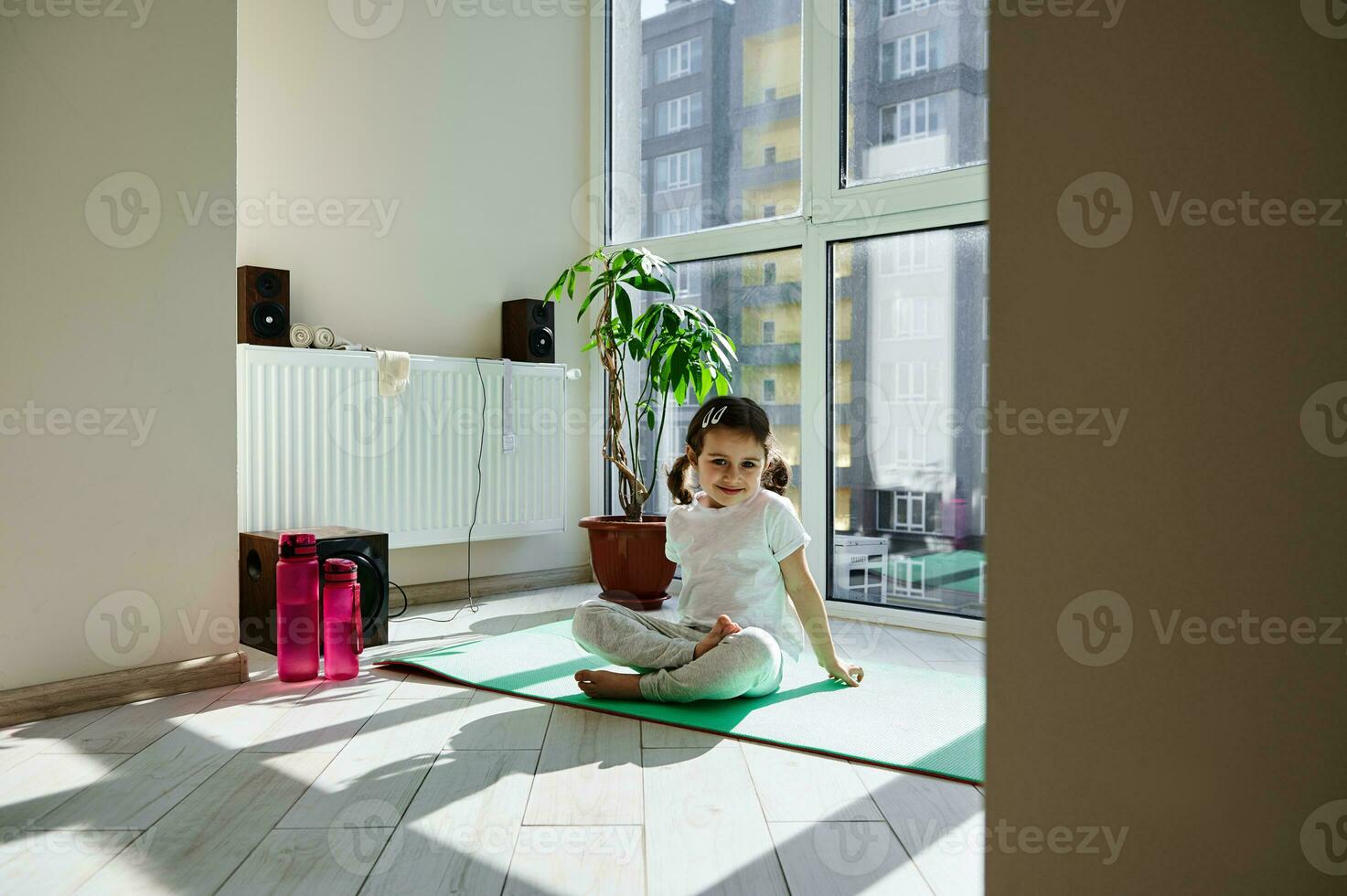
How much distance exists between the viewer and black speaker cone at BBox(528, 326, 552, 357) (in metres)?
3.45

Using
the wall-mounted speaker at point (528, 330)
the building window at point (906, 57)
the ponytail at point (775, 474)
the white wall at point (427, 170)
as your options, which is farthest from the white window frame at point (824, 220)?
the ponytail at point (775, 474)

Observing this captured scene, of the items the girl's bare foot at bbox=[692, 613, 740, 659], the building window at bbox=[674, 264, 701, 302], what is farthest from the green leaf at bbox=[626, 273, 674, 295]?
the girl's bare foot at bbox=[692, 613, 740, 659]

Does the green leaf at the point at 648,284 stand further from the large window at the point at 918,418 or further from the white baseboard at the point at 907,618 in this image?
the white baseboard at the point at 907,618

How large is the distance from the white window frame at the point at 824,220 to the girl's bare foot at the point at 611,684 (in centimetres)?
125

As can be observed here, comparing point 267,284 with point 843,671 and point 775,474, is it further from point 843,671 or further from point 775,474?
point 843,671

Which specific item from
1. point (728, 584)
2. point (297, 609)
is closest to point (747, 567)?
point (728, 584)

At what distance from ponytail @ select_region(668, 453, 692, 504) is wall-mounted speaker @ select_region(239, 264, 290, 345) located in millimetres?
1270

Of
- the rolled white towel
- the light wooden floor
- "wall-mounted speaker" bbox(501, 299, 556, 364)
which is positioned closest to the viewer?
the light wooden floor

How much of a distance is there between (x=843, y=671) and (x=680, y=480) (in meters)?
0.62

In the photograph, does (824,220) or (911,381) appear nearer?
(911,381)

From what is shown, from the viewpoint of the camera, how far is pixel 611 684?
2.00 metres

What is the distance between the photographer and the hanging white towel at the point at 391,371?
2.97m

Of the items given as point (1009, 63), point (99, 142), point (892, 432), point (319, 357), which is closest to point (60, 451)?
point (99, 142)

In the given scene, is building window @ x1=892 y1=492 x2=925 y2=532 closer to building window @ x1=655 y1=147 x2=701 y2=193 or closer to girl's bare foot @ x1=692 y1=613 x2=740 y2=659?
girl's bare foot @ x1=692 y1=613 x2=740 y2=659
